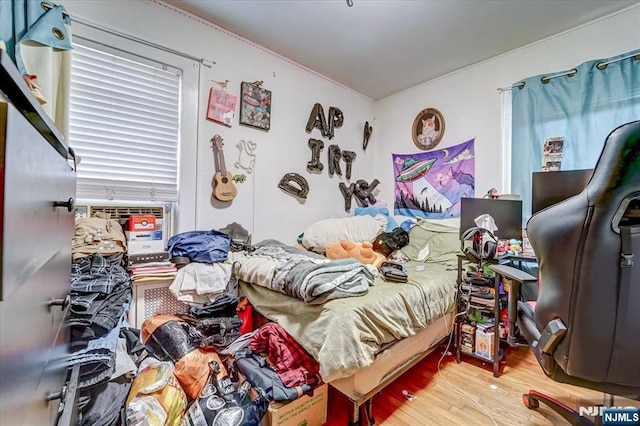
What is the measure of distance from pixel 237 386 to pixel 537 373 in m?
1.92

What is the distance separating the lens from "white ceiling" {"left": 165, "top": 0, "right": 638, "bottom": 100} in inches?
73.8

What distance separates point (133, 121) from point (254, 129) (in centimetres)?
89

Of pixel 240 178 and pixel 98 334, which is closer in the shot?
pixel 98 334

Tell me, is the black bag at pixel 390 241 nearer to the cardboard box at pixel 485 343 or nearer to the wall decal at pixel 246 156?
the cardboard box at pixel 485 343

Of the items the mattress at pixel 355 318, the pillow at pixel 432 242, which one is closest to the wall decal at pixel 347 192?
the pillow at pixel 432 242

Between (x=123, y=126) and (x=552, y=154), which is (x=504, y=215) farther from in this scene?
(x=123, y=126)

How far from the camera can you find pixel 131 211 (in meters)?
1.80

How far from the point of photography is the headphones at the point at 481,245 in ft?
5.99

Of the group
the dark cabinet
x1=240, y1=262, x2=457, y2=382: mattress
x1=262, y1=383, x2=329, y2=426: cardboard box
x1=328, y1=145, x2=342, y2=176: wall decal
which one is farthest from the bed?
x1=328, y1=145, x2=342, y2=176: wall decal

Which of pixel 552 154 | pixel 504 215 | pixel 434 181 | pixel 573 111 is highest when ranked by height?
pixel 573 111

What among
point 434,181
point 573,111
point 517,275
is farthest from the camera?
point 434,181

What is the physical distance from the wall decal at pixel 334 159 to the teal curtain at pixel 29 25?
2.18 metres

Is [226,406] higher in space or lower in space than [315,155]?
lower

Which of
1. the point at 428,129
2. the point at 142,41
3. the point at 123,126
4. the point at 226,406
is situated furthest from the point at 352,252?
the point at 142,41
